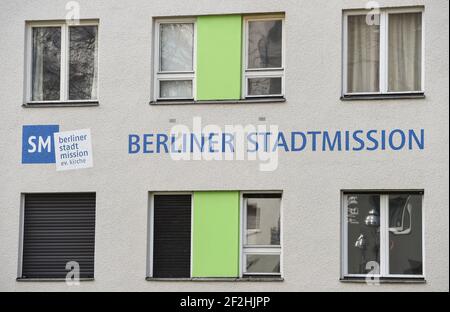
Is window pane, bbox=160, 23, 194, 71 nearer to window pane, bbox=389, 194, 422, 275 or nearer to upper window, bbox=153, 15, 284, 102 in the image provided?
upper window, bbox=153, 15, 284, 102

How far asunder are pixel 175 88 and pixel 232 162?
1603mm

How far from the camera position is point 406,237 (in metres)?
17.5

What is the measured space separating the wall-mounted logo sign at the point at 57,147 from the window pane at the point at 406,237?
192 inches

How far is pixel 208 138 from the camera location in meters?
18.0

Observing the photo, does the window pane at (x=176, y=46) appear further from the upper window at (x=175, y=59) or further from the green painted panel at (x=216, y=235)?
the green painted panel at (x=216, y=235)

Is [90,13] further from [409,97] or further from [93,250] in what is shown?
[409,97]

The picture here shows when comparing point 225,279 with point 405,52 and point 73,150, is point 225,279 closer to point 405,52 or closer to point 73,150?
point 73,150

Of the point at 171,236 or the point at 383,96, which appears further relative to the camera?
the point at 171,236

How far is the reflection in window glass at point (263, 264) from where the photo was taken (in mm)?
17797

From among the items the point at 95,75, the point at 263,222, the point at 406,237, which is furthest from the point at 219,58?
the point at 406,237

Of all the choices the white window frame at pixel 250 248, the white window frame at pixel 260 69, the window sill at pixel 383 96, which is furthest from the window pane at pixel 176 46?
the window sill at pixel 383 96

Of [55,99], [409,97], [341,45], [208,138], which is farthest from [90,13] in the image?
[409,97]
